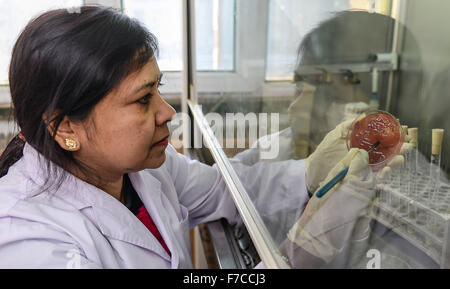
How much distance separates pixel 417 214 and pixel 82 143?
67 centimetres

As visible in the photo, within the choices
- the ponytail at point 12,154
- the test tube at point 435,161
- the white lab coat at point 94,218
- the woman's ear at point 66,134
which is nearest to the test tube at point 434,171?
the test tube at point 435,161

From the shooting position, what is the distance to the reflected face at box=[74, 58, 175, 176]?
0.78 meters

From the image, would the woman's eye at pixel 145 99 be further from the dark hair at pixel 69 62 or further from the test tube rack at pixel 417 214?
the test tube rack at pixel 417 214

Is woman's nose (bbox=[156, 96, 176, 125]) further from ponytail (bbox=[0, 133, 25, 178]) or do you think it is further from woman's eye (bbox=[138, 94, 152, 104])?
ponytail (bbox=[0, 133, 25, 178])

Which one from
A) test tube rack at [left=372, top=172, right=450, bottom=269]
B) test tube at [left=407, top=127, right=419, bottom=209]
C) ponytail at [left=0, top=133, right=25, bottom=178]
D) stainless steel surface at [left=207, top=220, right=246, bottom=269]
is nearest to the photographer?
test tube rack at [left=372, top=172, right=450, bottom=269]

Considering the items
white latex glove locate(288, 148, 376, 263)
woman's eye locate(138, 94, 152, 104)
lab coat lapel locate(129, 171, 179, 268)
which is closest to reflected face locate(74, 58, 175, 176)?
woman's eye locate(138, 94, 152, 104)

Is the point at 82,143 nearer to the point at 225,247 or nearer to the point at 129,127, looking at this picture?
the point at 129,127

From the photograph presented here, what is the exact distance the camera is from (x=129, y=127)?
0.80 metres

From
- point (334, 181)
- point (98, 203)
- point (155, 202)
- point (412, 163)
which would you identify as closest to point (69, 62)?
point (98, 203)

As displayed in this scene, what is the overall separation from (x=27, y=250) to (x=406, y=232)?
0.68 m

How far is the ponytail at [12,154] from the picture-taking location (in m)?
0.94

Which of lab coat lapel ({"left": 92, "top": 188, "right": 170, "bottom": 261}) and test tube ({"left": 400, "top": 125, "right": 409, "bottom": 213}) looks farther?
lab coat lapel ({"left": 92, "top": 188, "right": 170, "bottom": 261})

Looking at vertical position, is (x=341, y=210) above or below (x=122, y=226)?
above

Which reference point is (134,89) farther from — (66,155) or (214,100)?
(214,100)
